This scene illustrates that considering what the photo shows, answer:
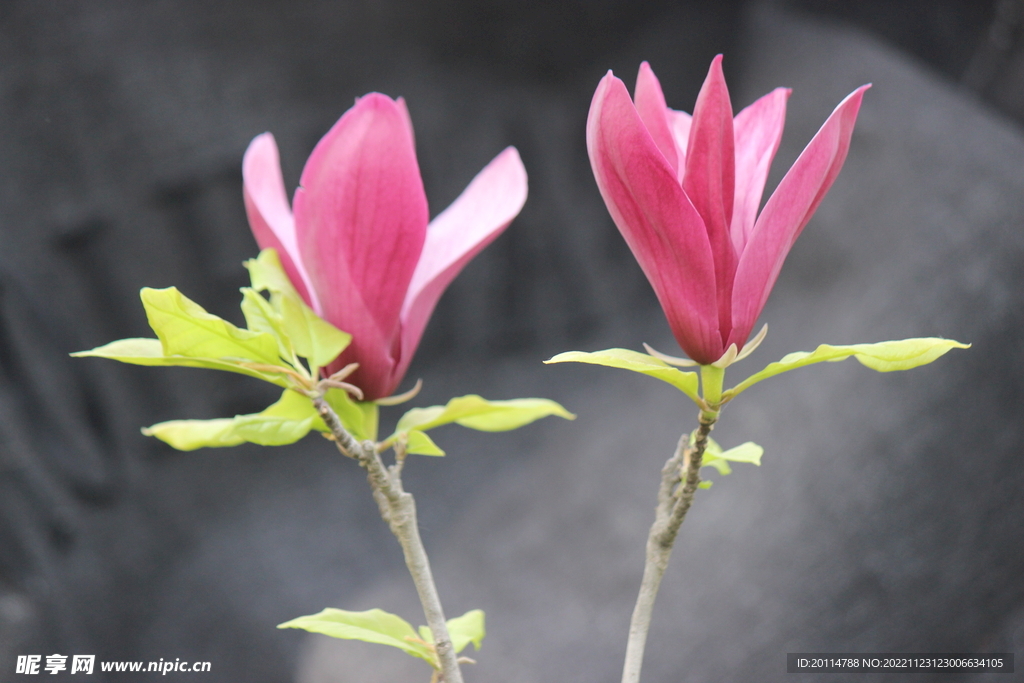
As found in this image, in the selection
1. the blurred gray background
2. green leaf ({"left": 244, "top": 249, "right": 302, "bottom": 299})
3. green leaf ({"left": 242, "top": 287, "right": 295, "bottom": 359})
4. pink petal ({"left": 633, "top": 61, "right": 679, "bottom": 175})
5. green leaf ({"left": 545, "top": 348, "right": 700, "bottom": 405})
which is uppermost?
the blurred gray background

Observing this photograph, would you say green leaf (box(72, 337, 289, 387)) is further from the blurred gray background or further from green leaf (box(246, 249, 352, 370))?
the blurred gray background

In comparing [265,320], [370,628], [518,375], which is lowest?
[370,628]

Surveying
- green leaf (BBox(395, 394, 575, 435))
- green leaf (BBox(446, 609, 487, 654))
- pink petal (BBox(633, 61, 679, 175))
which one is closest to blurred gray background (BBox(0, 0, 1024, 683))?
green leaf (BBox(446, 609, 487, 654))

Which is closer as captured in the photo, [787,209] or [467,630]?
[787,209]

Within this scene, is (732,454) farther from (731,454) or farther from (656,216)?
(656,216)

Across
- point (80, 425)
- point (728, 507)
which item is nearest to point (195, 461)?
point (80, 425)

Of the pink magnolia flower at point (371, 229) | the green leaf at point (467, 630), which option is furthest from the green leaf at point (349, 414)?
the green leaf at point (467, 630)

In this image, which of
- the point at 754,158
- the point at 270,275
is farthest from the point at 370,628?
the point at 754,158
